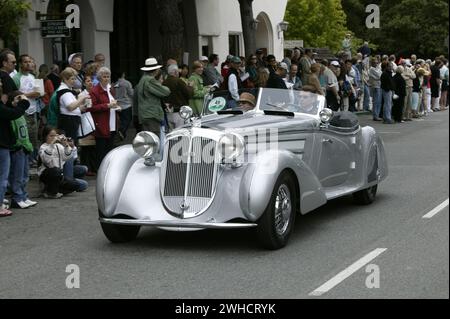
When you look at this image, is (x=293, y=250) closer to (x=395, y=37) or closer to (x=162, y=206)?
(x=162, y=206)

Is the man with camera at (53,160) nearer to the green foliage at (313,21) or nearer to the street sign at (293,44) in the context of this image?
the street sign at (293,44)

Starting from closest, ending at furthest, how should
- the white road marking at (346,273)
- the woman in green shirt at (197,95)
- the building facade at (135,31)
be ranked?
the white road marking at (346,273)
the woman in green shirt at (197,95)
the building facade at (135,31)

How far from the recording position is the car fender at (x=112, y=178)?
27.7 feet

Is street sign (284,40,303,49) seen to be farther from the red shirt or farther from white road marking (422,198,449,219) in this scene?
white road marking (422,198,449,219)

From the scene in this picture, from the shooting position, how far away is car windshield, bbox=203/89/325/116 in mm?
10023

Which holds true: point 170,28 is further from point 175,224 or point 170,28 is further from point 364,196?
point 175,224

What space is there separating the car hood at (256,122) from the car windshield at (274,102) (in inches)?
8.6

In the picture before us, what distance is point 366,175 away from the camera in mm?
10688

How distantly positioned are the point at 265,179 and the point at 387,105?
1863 cm

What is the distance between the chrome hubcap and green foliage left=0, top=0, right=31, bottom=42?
8467mm

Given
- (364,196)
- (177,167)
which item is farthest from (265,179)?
(364,196)

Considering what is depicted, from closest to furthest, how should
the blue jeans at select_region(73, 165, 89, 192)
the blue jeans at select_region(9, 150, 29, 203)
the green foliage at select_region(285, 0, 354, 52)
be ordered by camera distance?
the blue jeans at select_region(9, 150, 29, 203), the blue jeans at select_region(73, 165, 89, 192), the green foliage at select_region(285, 0, 354, 52)

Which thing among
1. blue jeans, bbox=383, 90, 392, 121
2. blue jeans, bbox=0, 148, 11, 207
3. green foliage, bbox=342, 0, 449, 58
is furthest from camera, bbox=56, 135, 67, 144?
green foliage, bbox=342, 0, 449, 58

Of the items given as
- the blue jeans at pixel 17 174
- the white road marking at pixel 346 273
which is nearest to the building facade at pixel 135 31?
the blue jeans at pixel 17 174
